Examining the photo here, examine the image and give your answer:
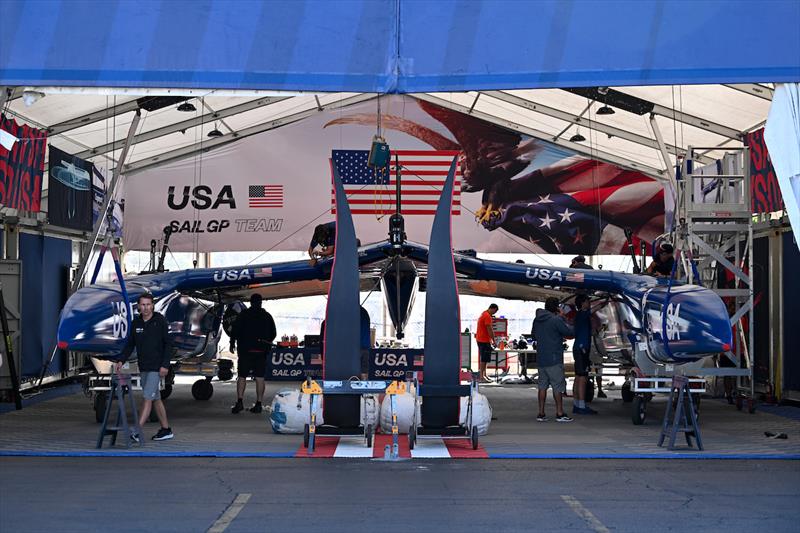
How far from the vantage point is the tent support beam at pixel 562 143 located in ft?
79.6

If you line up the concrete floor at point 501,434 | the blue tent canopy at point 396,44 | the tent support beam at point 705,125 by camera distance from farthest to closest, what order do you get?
1. the tent support beam at point 705,125
2. the concrete floor at point 501,434
3. the blue tent canopy at point 396,44

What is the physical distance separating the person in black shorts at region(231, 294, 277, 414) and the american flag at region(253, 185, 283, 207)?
383 inches

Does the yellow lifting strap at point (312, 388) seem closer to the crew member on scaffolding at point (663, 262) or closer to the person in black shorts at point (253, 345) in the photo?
the person in black shorts at point (253, 345)

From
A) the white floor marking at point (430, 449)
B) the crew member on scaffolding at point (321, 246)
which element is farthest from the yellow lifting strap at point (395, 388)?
the crew member on scaffolding at point (321, 246)

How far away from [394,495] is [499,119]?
18003mm

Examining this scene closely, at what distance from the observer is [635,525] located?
21.4 feet

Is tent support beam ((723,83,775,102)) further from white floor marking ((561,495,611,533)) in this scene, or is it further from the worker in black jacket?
white floor marking ((561,495,611,533))

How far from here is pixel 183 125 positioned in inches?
885

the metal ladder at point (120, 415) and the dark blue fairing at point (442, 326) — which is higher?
the dark blue fairing at point (442, 326)

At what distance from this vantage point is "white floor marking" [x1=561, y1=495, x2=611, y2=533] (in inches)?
253

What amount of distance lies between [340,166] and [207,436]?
13282mm

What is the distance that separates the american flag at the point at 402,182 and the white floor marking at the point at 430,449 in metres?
13.2

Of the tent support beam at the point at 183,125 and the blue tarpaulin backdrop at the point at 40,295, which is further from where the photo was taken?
the tent support beam at the point at 183,125

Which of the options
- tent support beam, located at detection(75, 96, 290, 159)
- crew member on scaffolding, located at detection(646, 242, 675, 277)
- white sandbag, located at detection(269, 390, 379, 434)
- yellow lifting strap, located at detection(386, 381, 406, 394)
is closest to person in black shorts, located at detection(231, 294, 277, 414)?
white sandbag, located at detection(269, 390, 379, 434)
